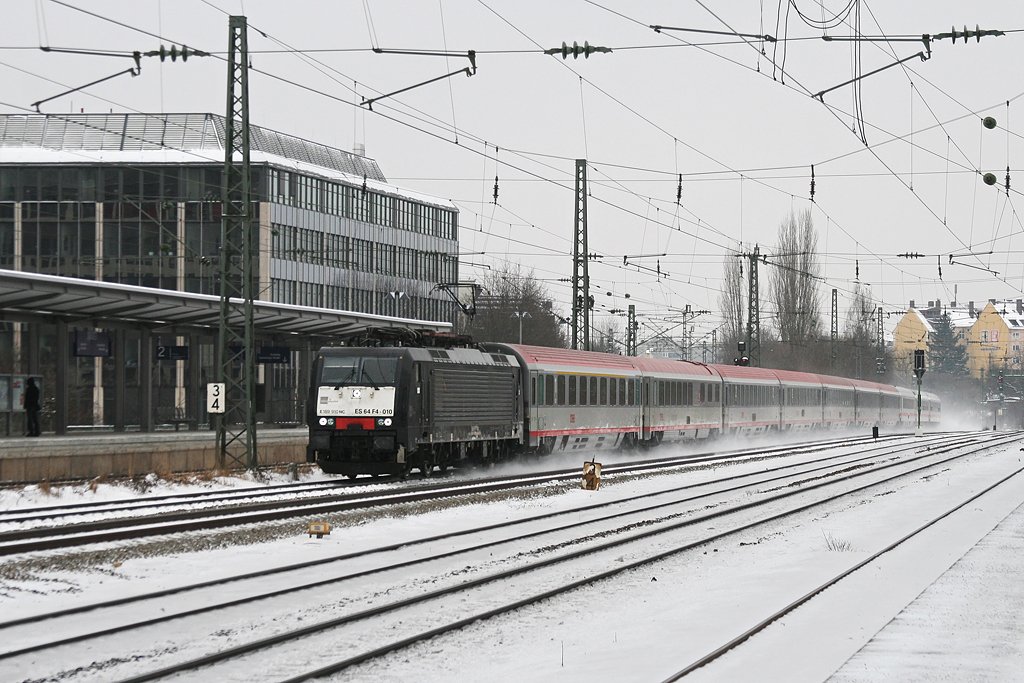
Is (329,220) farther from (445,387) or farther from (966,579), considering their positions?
(966,579)

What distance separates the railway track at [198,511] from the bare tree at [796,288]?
69.3 metres

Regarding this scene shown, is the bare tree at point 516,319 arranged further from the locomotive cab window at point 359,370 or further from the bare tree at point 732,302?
the locomotive cab window at point 359,370

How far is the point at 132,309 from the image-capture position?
32.8m

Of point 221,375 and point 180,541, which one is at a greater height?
point 221,375

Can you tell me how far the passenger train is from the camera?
94.9 feet

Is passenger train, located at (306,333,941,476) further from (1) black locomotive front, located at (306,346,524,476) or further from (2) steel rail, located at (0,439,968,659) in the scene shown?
(2) steel rail, located at (0,439,968,659)

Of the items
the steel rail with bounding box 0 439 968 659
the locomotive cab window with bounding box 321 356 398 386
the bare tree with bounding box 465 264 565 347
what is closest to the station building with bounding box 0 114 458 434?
the bare tree with bounding box 465 264 565 347

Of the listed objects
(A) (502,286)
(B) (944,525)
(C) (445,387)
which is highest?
(A) (502,286)

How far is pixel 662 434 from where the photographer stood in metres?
46.6

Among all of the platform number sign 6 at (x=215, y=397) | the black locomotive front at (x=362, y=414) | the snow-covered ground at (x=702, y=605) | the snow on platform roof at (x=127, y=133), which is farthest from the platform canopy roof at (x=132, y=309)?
the snow on platform roof at (x=127, y=133)

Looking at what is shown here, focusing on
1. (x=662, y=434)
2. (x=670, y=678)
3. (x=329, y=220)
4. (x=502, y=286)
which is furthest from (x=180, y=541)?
(x=329, y=220)

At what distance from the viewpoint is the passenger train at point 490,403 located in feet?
94.9

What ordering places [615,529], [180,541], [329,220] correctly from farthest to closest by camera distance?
[329,220] → [615,529] → [180,541]

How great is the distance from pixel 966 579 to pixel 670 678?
691cm
